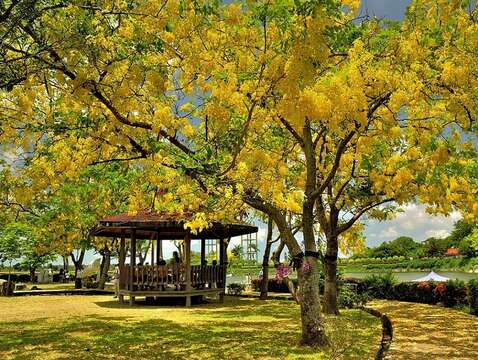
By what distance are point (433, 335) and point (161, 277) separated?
33.1 ft

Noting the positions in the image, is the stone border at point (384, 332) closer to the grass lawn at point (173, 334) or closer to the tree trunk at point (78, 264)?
the grass lawn at point (173, 334)

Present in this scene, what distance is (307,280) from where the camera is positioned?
368 inches

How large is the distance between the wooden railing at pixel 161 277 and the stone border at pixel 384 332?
573 centimetres

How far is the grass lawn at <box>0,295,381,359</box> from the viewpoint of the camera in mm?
8969

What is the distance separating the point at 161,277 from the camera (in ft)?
60.7

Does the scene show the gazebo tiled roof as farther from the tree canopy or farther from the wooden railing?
the tree canopy

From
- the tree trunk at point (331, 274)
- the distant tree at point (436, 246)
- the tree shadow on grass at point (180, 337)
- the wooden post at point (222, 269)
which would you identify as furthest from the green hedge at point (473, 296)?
the distant tree at point (436, 246)

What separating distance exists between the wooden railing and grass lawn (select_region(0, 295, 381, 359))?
1153 millimetres

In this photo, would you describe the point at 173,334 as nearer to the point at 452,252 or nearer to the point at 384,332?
the point at 384,332

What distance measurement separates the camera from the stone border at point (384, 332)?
8.95 metres

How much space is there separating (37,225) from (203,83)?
18.4 meters

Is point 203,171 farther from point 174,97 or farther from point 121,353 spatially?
point 121,353

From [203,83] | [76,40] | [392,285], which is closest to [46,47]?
[76,40]

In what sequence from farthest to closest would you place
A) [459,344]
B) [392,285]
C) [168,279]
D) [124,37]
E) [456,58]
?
[392,285], [168,279], [459,344], [456,58], [124,37]
